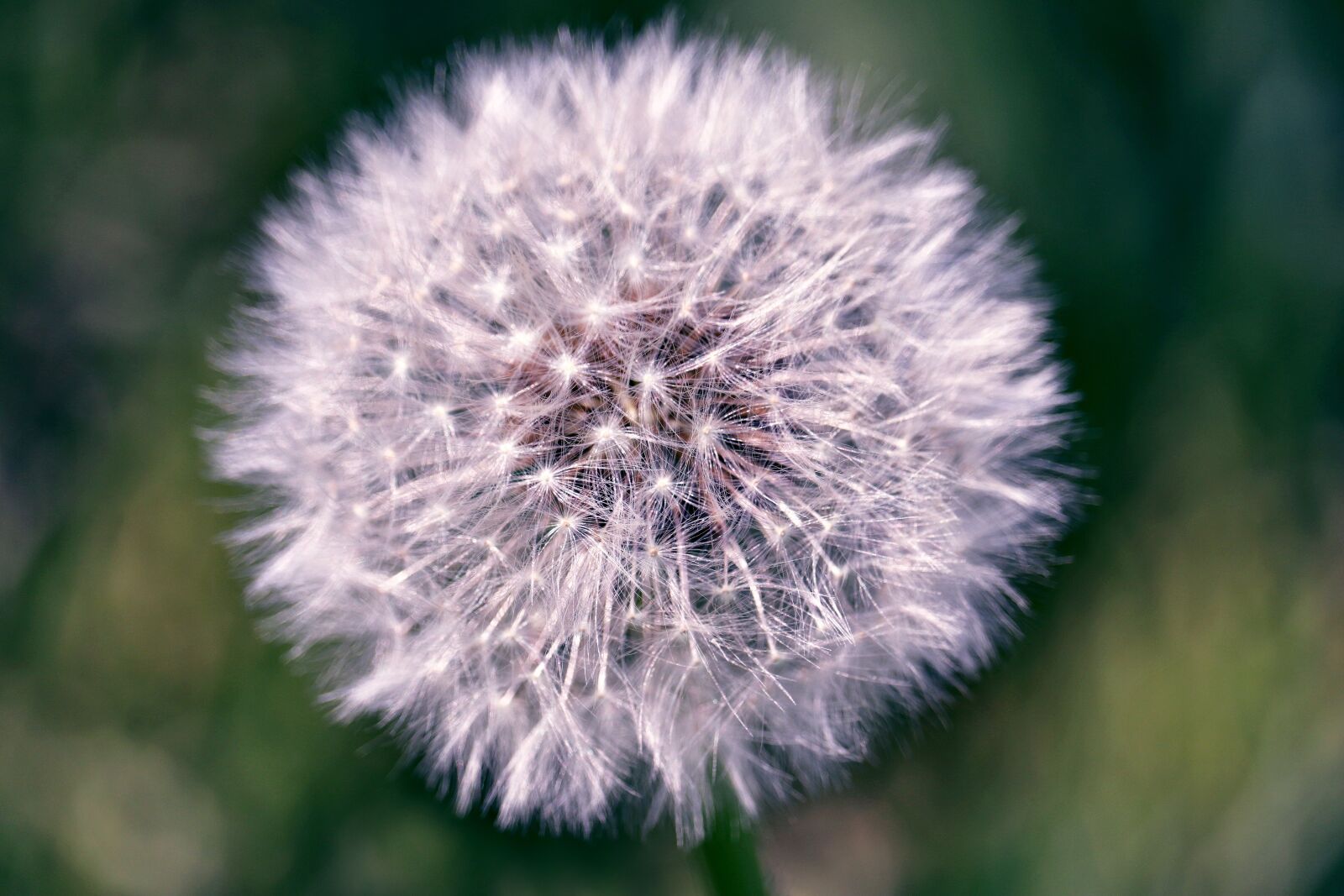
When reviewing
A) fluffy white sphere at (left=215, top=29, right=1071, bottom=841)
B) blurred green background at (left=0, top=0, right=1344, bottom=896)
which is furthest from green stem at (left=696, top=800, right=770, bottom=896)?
blurred green background at (left=0, top=0, right=1344, bottom=896)

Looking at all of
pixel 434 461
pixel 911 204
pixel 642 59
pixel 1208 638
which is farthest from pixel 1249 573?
pixel 434 461

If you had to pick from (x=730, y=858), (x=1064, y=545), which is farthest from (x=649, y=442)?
(x=1064, y=545)

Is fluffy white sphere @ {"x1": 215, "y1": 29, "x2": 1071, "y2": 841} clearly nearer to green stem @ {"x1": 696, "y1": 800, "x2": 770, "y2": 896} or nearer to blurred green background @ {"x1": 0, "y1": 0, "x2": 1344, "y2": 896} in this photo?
green stem @ {"x1": 696, "y1": 800, "x2": 770, "y2": 896}

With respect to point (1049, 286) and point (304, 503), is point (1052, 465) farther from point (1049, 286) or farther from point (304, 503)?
point (304, 503)

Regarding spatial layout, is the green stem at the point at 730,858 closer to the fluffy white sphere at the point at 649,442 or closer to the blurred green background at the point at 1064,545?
the fluffy white sphere at the point at 649,442

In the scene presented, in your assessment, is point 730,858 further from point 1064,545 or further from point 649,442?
point 1064,545

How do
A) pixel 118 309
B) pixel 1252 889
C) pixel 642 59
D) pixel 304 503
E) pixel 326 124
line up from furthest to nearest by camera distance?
pixel 118 309 → pixel 326 124 → pixel 1252 889 → pixel 642 59 → pixel 304 503
